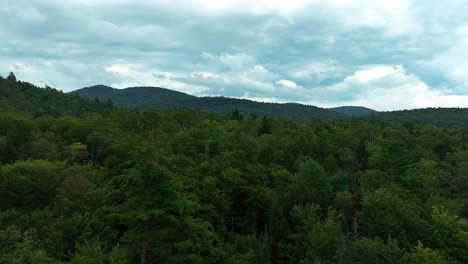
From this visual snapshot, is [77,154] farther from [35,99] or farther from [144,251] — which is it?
[35,99]

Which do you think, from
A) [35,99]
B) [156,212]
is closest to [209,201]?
[156,212]

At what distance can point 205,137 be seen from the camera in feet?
232

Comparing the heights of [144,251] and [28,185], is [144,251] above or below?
below

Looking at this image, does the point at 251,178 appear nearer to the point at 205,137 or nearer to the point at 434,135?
the point at 205,137

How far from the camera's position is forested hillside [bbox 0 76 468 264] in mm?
21953

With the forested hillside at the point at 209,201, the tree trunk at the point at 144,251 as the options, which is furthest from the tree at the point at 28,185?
the tree trunk at the point at 144,251

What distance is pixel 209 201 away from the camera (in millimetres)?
42469

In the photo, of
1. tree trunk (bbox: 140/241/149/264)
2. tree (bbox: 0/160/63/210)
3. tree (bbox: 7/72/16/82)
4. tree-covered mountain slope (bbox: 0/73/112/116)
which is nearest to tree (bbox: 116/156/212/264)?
tree trunk (bbox: 140/241/149/264)

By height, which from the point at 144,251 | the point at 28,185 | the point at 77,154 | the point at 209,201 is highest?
the point at 77,154

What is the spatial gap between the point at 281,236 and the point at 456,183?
46.2 m

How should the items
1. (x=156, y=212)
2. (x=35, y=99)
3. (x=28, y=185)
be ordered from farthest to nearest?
(x=35, y=99)
(x=28, y=185)
(x=156, y=212)

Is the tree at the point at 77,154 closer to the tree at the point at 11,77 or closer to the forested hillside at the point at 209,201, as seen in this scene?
the forested hillside at the point at 209,201

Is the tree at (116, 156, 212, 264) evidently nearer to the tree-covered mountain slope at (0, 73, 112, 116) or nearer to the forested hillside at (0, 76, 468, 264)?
the forested hillside at (0, 76, 468, 264)

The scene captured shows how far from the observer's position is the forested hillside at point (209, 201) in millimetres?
21953
